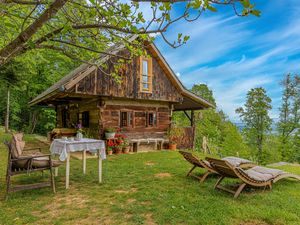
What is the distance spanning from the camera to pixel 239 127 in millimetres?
25203

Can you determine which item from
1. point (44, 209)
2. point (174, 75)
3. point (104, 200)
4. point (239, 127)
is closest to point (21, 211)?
point (44, 209)

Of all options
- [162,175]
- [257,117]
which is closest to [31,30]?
[162,175]

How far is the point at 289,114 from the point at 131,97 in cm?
1850

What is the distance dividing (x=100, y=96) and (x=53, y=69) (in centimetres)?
1292

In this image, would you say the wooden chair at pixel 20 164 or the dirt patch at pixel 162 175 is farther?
the dirt patch at pixel 162 175

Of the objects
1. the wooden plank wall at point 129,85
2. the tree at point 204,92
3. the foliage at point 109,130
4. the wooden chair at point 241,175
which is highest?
the tree at point 204,92

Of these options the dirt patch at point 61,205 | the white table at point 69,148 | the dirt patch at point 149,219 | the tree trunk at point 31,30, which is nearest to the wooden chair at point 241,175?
the dirt patch at point 149,219

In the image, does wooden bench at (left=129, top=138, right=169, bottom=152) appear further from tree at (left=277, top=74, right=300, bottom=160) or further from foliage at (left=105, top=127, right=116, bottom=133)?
tree at (left=277, top=74, right=300, bottom=160)

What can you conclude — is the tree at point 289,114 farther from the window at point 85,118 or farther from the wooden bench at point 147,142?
the window at point 85,118

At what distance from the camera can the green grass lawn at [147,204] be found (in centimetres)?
340

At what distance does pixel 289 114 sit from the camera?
21.8 metres

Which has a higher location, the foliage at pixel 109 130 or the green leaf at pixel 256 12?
the green leaf at pixel 256 12

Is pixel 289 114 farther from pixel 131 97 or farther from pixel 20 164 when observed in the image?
pixel 20 164

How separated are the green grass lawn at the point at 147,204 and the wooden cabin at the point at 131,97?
5.06m
